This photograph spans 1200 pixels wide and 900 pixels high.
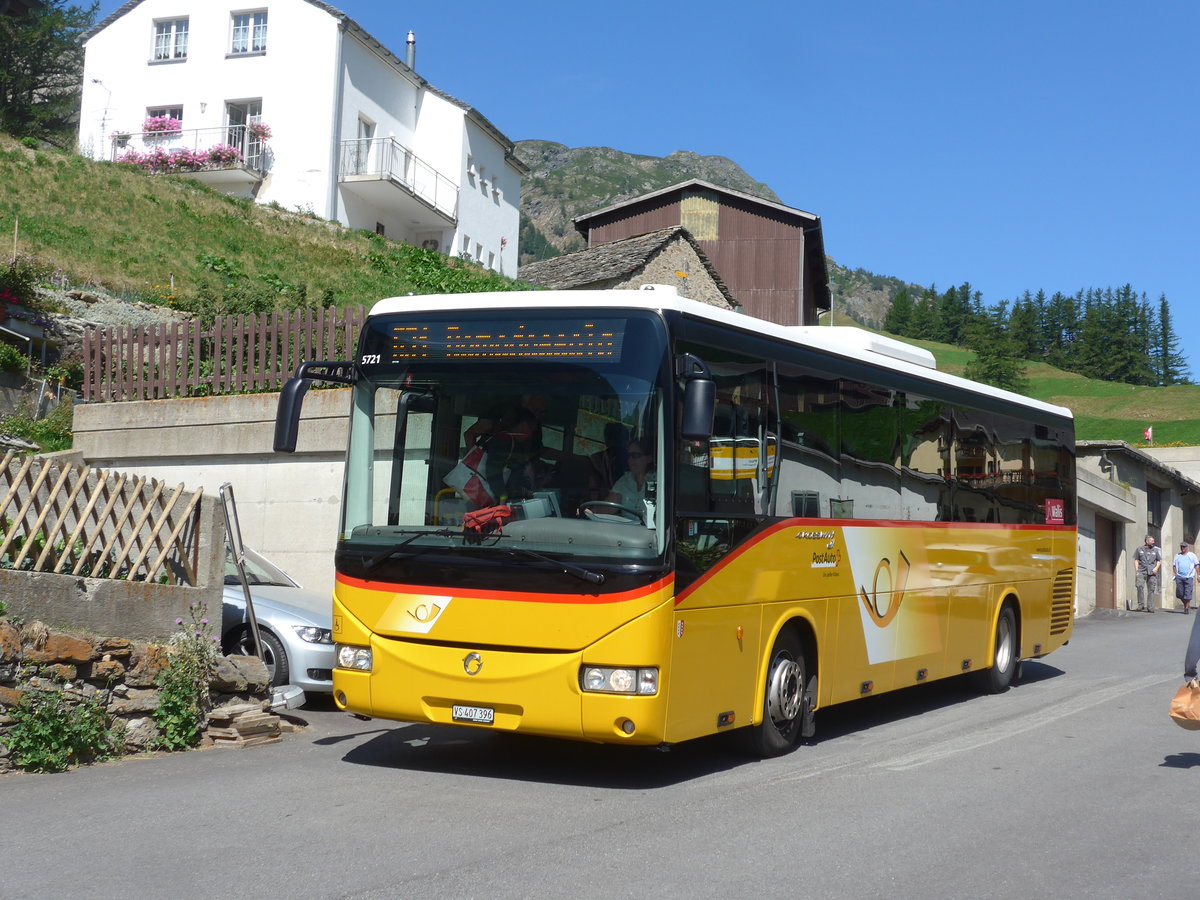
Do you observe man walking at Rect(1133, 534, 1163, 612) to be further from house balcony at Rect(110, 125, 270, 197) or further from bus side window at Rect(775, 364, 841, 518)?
house balcony at Rect(110, 125, 270, 197)

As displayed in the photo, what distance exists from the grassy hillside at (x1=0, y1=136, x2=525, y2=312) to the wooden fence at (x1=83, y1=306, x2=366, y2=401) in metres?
8.49

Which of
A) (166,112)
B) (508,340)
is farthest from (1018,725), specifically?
(166,112)

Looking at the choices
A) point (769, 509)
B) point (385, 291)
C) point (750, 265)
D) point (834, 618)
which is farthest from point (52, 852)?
point (750, 265)

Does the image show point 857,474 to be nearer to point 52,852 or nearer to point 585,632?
point 585,632

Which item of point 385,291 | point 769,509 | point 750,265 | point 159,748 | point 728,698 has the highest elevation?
point 750,265

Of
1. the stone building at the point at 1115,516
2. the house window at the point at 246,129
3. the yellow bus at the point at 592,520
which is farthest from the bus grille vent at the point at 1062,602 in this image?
the house window at the point at 246,129

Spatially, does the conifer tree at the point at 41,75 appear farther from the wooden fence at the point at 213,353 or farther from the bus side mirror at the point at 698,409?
the bus side mirror at the point at 698,409

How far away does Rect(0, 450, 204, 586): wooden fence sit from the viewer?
8500 mm

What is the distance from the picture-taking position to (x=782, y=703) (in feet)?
29.3

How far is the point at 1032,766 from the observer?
885cm

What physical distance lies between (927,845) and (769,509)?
2941 mm

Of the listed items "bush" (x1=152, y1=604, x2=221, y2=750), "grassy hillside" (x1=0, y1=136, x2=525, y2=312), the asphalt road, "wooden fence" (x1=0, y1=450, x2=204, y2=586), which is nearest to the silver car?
the asphalt road

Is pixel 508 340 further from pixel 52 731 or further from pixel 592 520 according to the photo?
pixel 52 731

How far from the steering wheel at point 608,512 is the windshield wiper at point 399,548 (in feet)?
2.91
